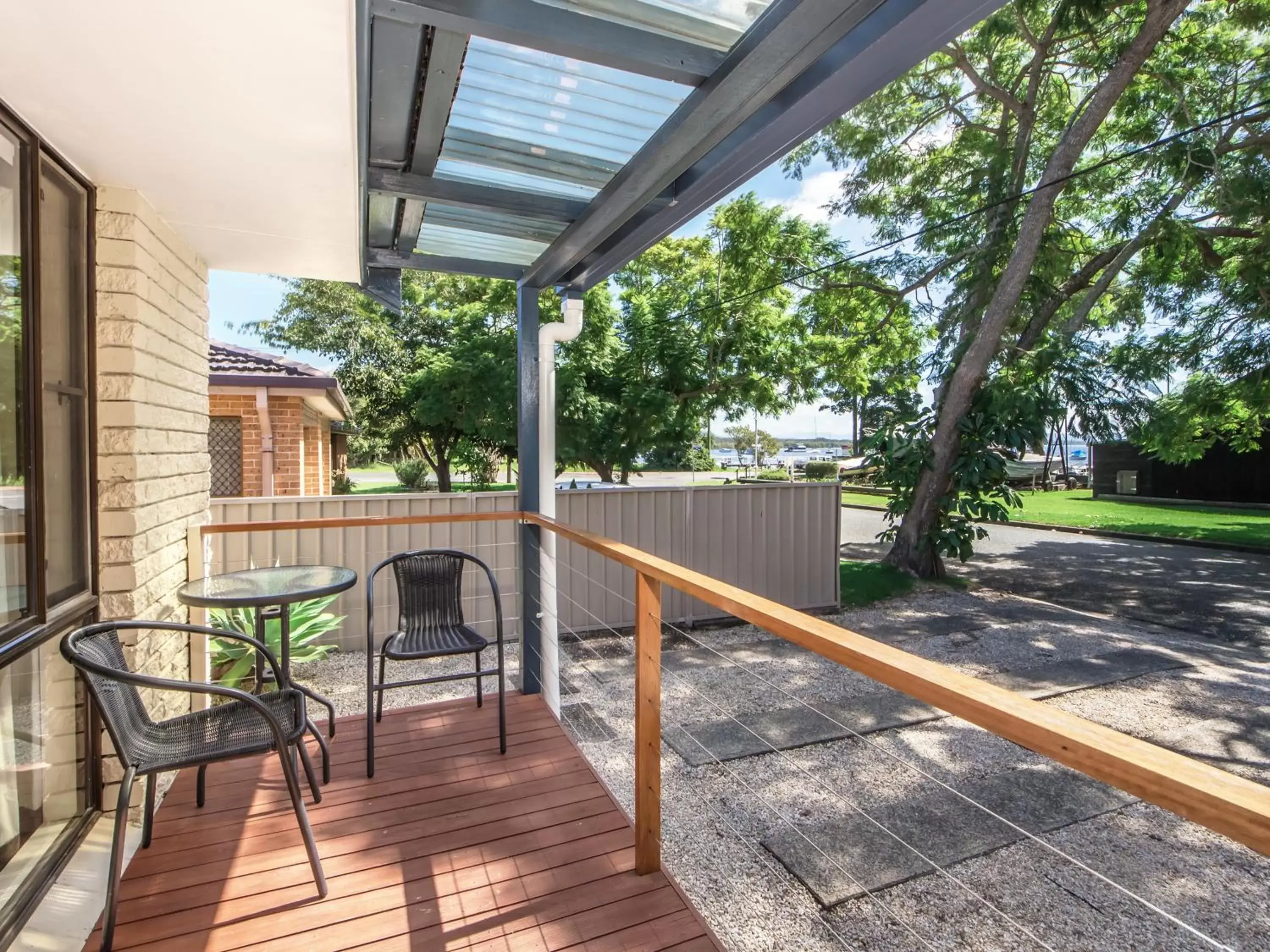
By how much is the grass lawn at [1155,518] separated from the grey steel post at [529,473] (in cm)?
908

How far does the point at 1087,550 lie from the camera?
10500 millimetres

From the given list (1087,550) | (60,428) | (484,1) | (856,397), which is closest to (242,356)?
(60,428)

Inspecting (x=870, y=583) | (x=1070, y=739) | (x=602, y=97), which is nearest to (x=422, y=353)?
(x=870, y=583)

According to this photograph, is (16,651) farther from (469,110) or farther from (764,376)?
(764,376)

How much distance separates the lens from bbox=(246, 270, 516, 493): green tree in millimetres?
10805

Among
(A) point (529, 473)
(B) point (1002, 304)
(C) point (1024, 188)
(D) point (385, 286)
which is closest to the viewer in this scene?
(A) point (529, 473)

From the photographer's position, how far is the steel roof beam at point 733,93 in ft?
4.42

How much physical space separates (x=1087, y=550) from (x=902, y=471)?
14.7 feet

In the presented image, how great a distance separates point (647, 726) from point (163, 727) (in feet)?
4.51

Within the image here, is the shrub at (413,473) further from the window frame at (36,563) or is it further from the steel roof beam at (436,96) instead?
the steel roof beam at (436,96)

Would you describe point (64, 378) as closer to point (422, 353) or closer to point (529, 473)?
point (529, 473)

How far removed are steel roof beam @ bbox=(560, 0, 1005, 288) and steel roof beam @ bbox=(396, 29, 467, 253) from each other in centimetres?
75

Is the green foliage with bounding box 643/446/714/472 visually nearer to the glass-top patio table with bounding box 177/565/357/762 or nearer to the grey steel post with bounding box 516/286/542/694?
the grey steel post with bounding box 516/286/542/694

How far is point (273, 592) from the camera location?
2.47m
